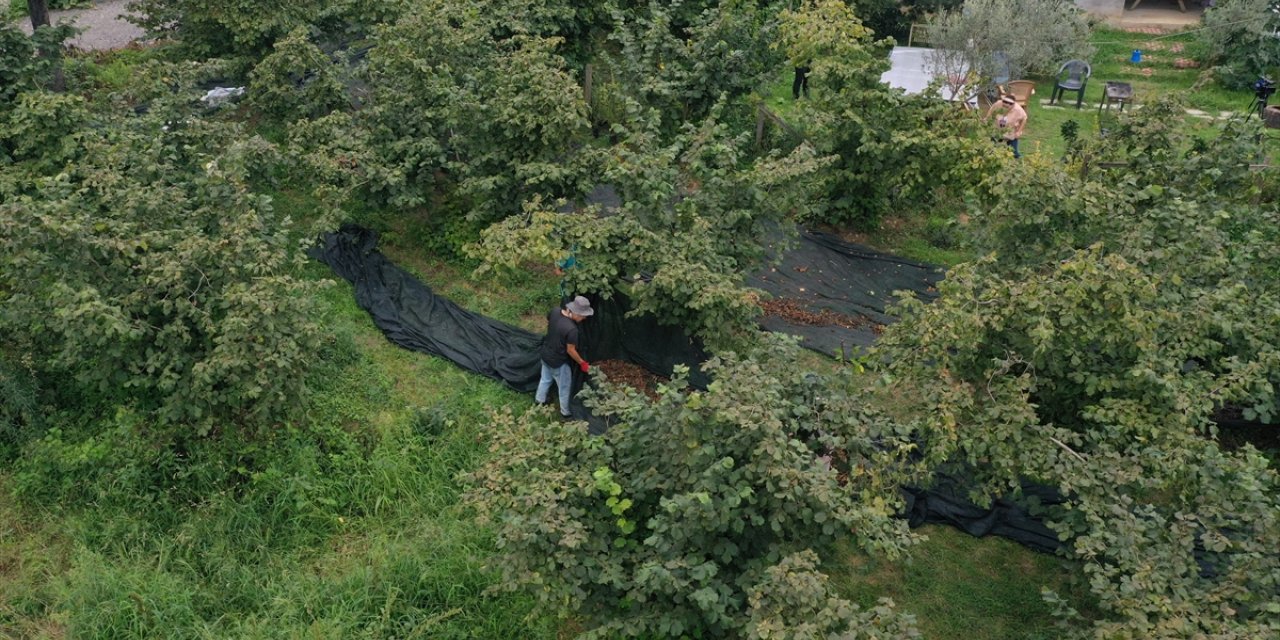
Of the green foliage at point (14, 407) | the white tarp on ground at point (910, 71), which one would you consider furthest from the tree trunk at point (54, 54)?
the white tarp on ground at point (910, 71)

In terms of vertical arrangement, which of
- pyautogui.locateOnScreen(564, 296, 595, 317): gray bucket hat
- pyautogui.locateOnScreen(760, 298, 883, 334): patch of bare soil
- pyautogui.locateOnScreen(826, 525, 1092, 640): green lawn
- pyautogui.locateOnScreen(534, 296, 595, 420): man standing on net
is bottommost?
pyautogui.locateOnScreen(826, 525, 1092, 640): green lawn

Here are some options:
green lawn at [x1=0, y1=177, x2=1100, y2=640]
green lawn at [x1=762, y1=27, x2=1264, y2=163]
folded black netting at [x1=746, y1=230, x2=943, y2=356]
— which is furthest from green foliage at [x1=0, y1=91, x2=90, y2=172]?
green lawn at [x1=762, y1=27, x2=1264, y2=163]

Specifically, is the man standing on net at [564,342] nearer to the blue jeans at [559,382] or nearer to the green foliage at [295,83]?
the blue jeans at [559,382]

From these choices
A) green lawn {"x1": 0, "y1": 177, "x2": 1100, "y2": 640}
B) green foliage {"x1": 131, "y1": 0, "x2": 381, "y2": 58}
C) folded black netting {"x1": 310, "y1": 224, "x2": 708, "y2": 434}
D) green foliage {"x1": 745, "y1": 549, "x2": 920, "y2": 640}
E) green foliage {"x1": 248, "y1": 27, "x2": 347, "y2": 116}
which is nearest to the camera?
green foliage {"x1": 745, "y1": 549, "x2": 920, "y2": 640}

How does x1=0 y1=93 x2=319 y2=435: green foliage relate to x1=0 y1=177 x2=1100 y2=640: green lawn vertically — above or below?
above

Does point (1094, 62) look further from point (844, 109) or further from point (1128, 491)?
point (1128, 491)

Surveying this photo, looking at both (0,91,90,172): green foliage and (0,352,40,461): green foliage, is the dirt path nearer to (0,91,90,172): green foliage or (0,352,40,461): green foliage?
(0,91,90,172): green foliage

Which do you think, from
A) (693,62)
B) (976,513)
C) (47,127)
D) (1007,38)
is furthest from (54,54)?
(1007,38)
